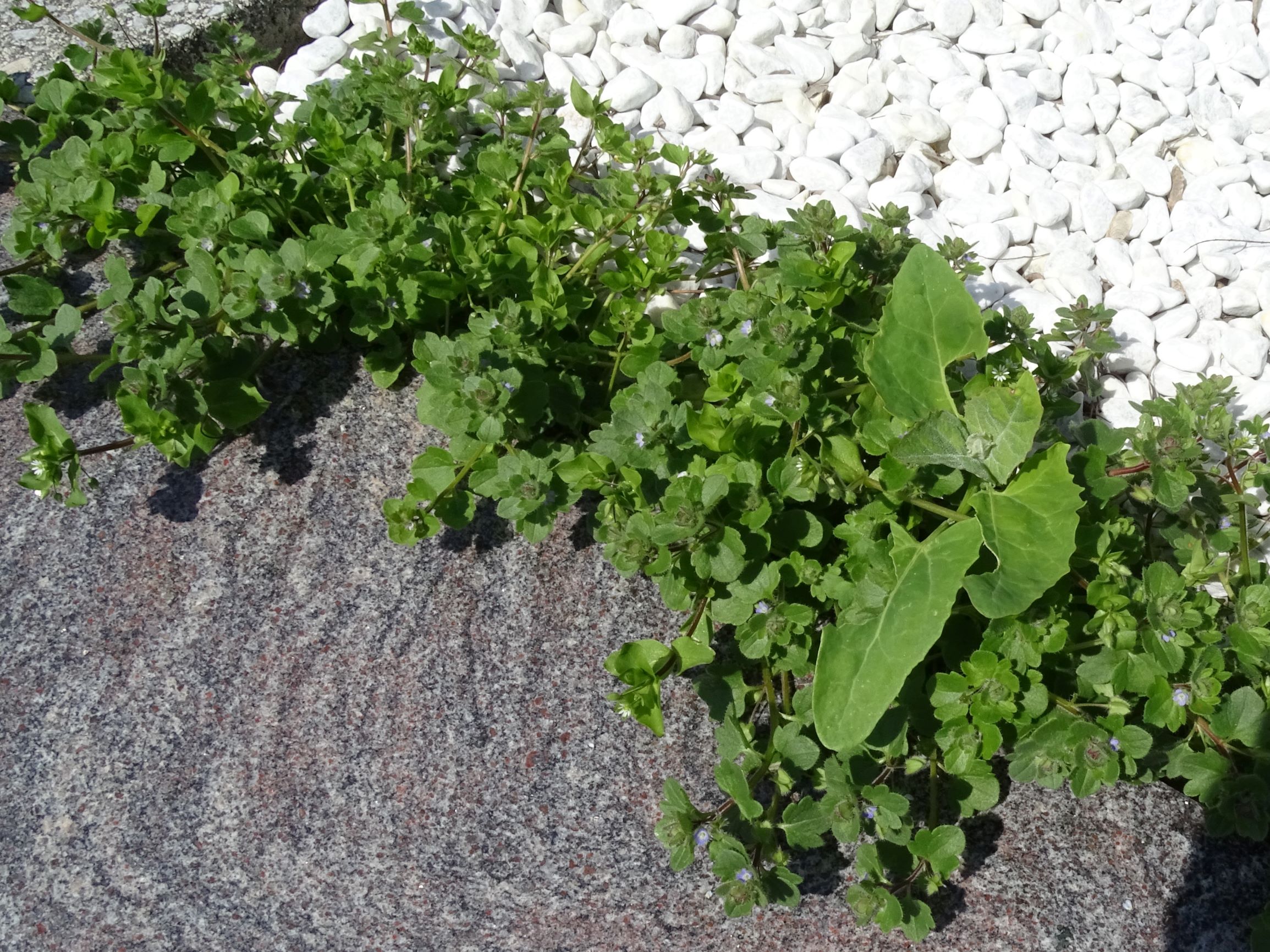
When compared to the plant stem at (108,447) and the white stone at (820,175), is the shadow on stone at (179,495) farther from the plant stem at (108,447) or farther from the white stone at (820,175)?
the white stone at (820,175)

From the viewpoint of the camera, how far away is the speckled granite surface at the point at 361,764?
79.1 inches

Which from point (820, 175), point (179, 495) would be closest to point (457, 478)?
point (179, 495)

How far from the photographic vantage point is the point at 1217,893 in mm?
2041

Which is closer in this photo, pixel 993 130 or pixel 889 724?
pixel 889 724

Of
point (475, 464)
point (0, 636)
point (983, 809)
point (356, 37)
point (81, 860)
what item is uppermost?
point (356, 37)

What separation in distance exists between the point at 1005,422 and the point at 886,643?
0.49m

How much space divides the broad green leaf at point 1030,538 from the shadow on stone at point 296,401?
154cm

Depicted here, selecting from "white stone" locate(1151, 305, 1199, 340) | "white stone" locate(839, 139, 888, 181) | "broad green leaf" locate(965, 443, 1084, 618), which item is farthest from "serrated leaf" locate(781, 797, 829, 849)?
"white stone" locate(839, 139, 888, 181)

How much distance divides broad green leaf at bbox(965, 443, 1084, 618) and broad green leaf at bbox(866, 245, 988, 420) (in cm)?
24

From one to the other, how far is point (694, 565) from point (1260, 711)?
1097 mm

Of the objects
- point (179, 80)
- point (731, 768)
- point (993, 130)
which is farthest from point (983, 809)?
point (179, 80)

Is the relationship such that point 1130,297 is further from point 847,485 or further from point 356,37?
point 356,37

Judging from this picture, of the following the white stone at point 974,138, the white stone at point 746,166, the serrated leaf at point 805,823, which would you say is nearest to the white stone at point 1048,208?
the white stone at point 974,138

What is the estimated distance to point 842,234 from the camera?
2303mm
